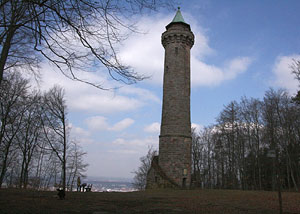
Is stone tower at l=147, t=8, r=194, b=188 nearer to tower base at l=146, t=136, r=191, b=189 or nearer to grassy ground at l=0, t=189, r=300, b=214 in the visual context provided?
tower base at l=146, t=136, r=191, b=189

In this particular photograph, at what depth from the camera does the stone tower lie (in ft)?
70.2

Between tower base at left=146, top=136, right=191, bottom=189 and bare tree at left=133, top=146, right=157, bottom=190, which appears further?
bare tree at left=133, top=146, right=157, bottom=190

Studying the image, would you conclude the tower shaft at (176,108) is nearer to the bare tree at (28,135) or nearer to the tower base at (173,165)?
the tower base at (173,165)

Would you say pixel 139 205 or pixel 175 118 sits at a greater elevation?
pixel 175 118

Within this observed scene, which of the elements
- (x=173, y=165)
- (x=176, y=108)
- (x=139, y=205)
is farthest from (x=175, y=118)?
(x=139, y=205)

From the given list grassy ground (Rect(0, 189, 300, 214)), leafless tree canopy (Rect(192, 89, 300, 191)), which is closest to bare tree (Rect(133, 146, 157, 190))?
leafless tree canopy (Rect(192, 89, 300, 191))

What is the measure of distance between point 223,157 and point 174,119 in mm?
14608

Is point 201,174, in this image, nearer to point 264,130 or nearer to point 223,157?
point 223,157

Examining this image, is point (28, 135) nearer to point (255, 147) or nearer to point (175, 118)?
point (175, 118)

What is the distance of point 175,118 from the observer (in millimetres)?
22062

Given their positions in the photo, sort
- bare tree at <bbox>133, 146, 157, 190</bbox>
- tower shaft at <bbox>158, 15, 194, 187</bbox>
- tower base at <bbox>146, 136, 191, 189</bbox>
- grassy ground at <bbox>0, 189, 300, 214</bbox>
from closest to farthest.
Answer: grassy ground at <bbox>0, 189, 300, 214</bbox>
tower base at <bbox>146, 136, 191, 189</bbox>
tower shaft at <bbox>158, 15, 194, 187</bbox>
bare tree at <bbox>133, 146, 157, 190</bbox>

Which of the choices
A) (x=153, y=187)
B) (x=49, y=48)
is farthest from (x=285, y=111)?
(x=49, y=48)

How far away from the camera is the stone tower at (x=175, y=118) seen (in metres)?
21.4

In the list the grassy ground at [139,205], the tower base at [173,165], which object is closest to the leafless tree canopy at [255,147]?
the tower base at [173,165]
